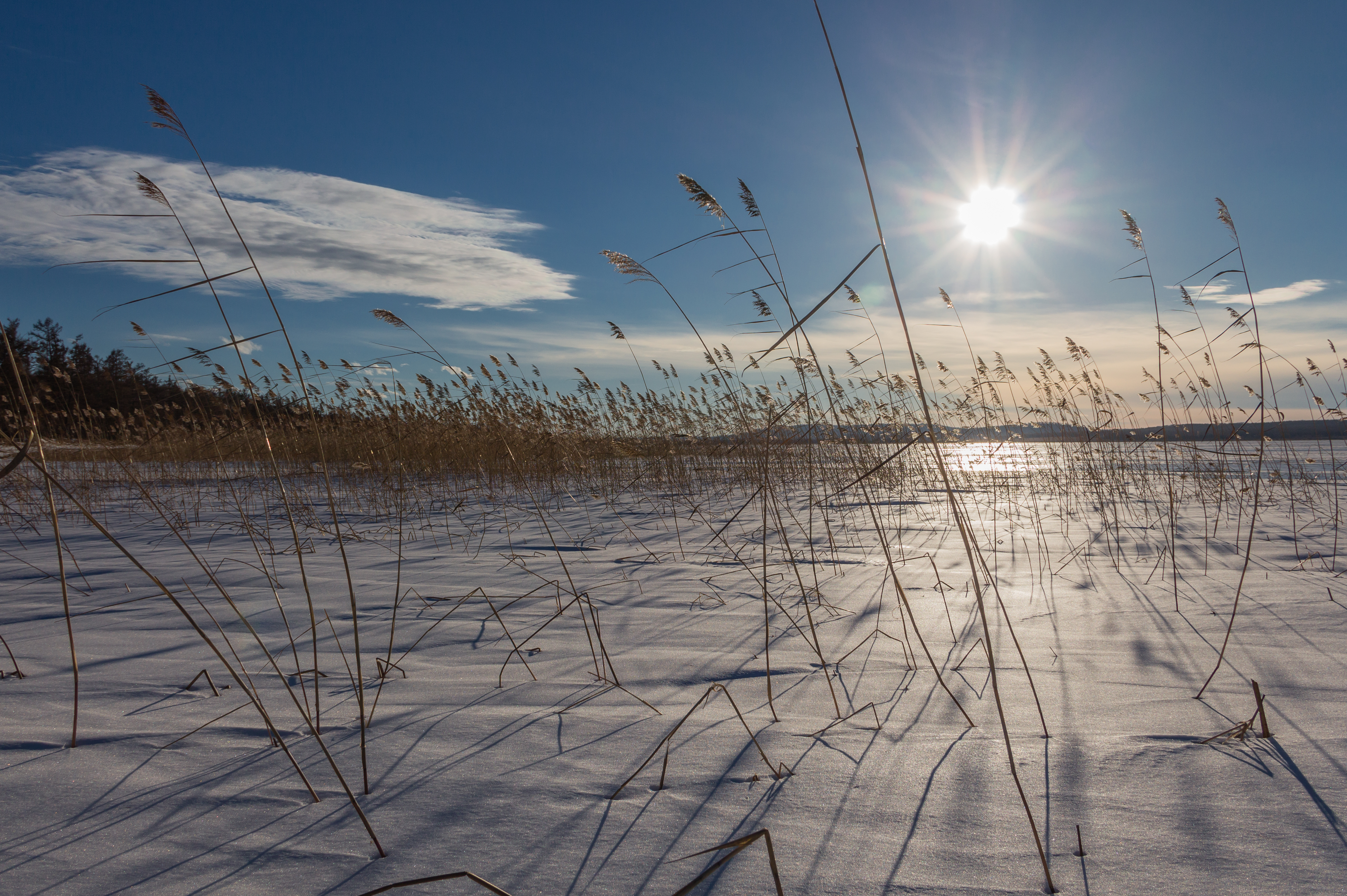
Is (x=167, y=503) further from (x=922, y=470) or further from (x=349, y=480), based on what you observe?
(x=922, y=470)

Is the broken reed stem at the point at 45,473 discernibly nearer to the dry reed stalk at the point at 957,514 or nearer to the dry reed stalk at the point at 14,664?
the dry reed stalk at the point at 14,664

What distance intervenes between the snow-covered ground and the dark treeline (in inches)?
23.1

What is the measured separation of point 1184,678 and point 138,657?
2348mm

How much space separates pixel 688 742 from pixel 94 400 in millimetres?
18446

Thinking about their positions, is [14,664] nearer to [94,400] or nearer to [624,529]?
[624,529]

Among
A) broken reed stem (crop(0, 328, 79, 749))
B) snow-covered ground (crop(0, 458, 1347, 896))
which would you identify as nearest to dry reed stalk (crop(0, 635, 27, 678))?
snow-covered ground (crop(0, 458, 1347, 896))

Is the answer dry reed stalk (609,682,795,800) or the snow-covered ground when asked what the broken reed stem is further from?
dry reed stalk (609,682,795,800)

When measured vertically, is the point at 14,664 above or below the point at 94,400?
below

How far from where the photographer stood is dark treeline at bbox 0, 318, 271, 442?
2.25 metres

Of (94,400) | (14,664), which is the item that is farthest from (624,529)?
(94,400)

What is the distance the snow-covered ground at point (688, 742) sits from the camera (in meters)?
0.80

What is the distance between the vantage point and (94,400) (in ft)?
46.8

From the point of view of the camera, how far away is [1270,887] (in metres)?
0.73

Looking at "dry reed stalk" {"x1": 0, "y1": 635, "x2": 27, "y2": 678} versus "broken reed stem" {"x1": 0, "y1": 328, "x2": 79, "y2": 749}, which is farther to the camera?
"dry reed stalk" {"x1": 0, "y1": 635, "x2": 27, "y2": 678}
